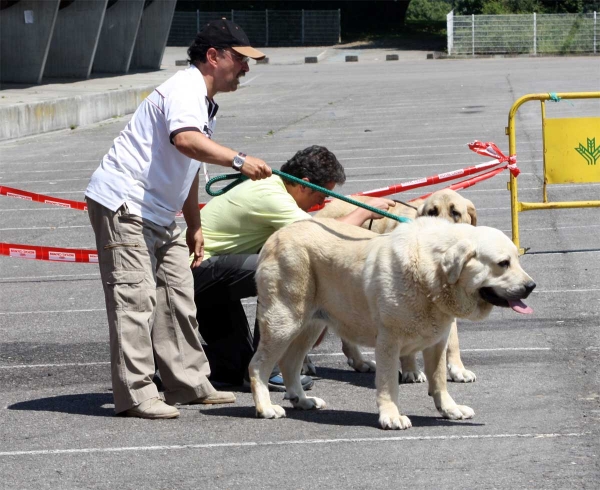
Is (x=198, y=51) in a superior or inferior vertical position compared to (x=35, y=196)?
superior

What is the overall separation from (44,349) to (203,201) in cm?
750

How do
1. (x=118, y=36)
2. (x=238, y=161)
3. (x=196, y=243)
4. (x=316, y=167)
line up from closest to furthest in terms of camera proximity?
(x=238, y=161) < (x=196, y=243) < (x=316, y=167) < (x=118, y=36)

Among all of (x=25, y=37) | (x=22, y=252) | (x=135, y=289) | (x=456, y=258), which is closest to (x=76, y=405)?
(x=135, y=289)

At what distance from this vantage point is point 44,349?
26.7 feet

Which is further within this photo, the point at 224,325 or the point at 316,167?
the point at 224,325

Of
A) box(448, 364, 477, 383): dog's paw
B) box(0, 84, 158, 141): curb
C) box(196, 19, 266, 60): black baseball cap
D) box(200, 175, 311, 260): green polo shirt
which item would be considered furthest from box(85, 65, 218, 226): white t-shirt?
box(0, 84, 158, 141): curb

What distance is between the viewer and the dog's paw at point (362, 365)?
7355 mm

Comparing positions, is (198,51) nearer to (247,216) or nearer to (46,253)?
(247,216)

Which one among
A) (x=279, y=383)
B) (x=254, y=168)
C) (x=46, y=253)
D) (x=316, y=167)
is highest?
(x=254, y=168)

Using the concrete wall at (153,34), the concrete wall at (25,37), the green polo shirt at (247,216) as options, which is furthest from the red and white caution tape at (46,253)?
the concrete wall at (153,34)

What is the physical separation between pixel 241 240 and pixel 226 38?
4.80ft

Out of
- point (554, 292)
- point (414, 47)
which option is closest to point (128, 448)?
point (554, 292)

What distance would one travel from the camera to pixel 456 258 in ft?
18.5

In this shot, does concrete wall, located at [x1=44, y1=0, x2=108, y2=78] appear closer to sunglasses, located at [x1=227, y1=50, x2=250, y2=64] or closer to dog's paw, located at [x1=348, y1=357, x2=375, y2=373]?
dog's paw, located at [x1=348, y1=357, x2=375, y2=373]
